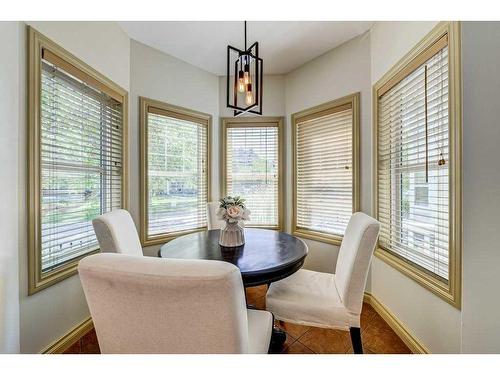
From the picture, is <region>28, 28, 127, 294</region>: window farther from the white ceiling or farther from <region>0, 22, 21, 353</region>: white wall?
the white ceiling

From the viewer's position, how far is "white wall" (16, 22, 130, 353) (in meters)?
1.43

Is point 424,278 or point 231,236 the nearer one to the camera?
point 424,278

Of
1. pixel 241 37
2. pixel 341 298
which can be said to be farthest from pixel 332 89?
pixel 341 298

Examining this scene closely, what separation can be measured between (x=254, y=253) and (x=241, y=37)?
216 centimetres

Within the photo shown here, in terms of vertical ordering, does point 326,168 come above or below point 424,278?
above

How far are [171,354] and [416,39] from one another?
2.34 meters

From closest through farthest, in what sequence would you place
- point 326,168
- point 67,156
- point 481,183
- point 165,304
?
point 165,304
point 481,183
point 67,156
point 326,168

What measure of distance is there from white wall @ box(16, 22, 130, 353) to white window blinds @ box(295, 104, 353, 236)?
6.89 feet

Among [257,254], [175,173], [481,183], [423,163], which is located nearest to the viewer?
[481,183]

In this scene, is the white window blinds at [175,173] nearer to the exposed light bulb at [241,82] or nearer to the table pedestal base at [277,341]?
the exposed light bulb at [241,82]

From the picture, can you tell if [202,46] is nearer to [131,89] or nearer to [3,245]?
[131,89]

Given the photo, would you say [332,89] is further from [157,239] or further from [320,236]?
[157,239]

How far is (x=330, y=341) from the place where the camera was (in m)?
1.79

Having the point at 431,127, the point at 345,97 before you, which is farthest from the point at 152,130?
the point at 431,127
